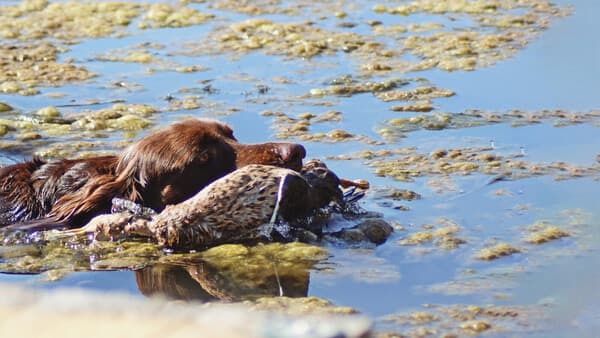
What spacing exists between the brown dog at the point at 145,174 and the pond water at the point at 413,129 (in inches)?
19.1

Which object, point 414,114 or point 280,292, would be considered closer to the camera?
point 280,292

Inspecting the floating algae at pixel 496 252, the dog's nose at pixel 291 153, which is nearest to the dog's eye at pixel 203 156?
the dog's nose at pixel 291 153

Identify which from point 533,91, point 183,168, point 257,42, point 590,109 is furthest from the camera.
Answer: point 257,42

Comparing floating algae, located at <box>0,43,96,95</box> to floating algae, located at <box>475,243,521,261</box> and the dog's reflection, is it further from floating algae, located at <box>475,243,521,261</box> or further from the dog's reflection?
floating algae, located at <box>475,243,521,261</box>

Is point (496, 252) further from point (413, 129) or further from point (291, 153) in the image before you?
point (413, 129)

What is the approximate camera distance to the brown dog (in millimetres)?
5523

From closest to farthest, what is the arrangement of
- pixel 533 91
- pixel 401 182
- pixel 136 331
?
pixel 136 331 → pixel 401 182 → pixel 533 91

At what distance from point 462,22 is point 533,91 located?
2.18m

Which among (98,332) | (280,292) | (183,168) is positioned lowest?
(280,292)

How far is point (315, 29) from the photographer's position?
10.5 metres

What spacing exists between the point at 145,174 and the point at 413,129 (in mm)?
2677

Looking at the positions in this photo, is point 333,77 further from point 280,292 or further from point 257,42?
point 280,292

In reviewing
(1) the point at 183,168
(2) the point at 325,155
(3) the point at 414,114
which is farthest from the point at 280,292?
(3) the point at 414,114

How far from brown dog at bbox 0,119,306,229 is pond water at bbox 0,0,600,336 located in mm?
484
